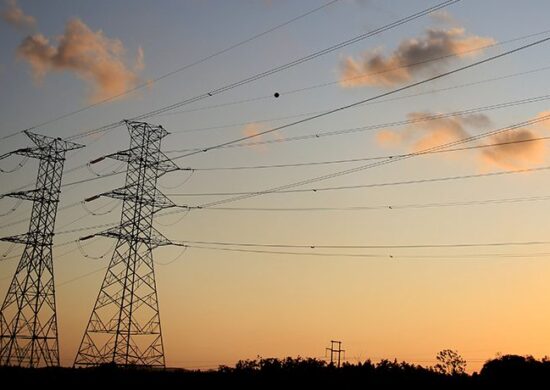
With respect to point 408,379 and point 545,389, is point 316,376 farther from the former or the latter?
point 545,389

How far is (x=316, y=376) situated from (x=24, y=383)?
67.0ft

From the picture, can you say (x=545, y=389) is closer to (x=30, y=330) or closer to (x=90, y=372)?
(x=90, y=372)

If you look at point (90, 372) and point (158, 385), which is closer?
point (158, 385)

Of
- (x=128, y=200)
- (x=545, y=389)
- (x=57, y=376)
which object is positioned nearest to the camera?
(x=545, y=389)

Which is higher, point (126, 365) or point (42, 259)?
point (42, 259)

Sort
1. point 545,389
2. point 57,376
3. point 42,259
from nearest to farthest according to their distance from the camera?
point 545,389
point 57,376
point 42,259

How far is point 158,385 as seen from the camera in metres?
47.9

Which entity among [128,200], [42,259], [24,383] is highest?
[128,200]

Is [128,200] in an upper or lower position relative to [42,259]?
upper

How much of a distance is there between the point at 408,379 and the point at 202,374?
15.8 m

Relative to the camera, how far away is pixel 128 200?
58.9 m

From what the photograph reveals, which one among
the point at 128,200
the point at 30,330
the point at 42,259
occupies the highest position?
the point at 128,200

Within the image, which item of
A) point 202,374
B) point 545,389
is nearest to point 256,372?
point 202,374

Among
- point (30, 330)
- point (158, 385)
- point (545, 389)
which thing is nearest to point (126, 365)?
point (158, 385)
